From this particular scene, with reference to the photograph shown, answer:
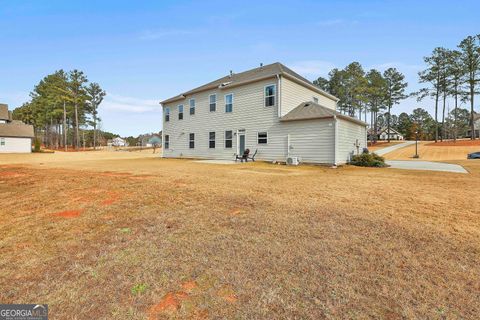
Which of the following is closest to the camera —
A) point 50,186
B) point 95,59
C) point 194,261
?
point 194,261

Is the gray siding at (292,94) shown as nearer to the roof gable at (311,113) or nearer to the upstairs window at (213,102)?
the roof gable at (311,113)

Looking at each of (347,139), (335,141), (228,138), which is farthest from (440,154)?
(228,138)

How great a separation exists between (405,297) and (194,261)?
6.72 feet

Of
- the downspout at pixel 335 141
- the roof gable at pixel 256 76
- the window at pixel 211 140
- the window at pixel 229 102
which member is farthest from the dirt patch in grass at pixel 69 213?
the window at pixel 211 140

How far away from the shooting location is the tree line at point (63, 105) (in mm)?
43469

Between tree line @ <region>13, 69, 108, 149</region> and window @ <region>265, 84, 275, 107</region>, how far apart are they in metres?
40.8

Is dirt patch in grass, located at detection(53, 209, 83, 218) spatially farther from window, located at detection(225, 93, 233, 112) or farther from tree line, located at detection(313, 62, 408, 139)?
tree line, located at detection(313, 62, 408, 139)

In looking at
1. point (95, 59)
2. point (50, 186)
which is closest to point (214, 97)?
point (95, 59)

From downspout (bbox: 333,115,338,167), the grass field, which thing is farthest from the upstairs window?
the grass field

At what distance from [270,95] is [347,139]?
595 cm

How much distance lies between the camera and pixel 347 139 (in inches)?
598

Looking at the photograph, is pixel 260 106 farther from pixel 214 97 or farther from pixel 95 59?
pixel 95 59

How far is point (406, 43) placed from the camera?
1326 cm

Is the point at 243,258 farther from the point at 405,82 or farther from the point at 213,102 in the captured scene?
the point at 405,82
